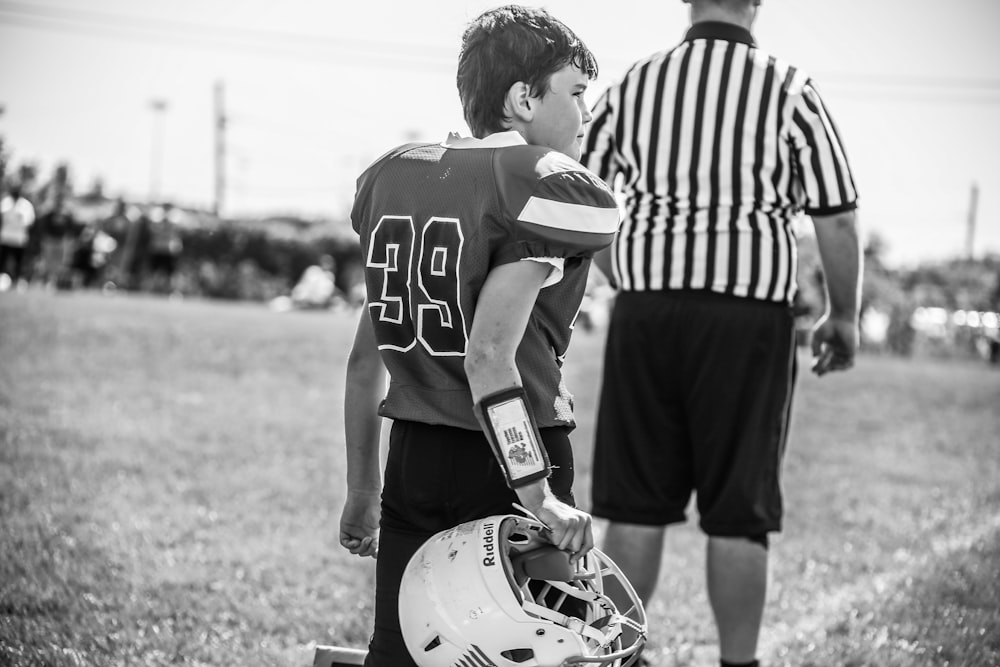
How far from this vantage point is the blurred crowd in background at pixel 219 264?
19.1 m

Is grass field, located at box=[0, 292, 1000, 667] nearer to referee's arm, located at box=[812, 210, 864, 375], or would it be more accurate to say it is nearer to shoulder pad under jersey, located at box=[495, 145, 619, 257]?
referee's arm, located at box=[812, 210, 864, 375]

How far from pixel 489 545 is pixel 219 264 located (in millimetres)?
28961

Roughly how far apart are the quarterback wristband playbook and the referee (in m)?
1.46

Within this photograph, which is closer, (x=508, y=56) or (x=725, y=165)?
(x=508, y=56)

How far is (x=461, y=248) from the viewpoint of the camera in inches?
78.7

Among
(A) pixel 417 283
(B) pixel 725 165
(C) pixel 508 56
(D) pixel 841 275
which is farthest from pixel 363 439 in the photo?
(D) pixel 841 275

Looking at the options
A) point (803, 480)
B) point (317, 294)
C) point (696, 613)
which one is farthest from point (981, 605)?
point (317, 294)

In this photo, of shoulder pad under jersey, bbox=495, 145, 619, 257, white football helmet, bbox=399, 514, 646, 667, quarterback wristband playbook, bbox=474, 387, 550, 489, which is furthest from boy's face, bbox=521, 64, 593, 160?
white football helmet, bbox=399, 514, 646, 667

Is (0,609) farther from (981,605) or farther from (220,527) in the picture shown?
(981,605)

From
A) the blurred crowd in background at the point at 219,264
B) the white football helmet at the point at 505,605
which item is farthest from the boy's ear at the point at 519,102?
the blurred crowd in background at the point at 219,264

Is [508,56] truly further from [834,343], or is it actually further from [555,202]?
[834,343]

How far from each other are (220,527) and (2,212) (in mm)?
12663

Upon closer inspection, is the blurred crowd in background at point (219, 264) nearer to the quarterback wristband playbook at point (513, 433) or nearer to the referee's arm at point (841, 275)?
the referee's arm at point (841, 275)

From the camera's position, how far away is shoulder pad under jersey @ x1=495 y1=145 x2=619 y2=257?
1883 millimetres
